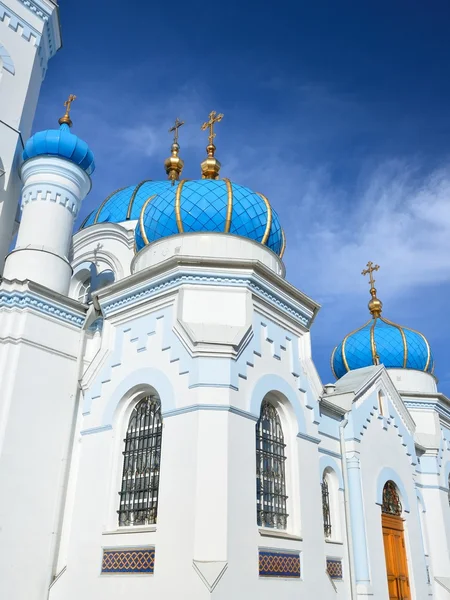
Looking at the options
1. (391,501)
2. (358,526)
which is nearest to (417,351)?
(391,501)

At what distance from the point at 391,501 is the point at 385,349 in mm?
4415

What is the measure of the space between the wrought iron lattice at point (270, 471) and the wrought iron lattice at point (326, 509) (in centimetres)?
158

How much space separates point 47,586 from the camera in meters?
6.84

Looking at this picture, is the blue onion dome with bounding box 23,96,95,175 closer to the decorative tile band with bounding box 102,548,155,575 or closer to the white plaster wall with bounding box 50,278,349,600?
the white plaster wall with bounding box 50,278,349,600

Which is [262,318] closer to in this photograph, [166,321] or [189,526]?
[166,321]

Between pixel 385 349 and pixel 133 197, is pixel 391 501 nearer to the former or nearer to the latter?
pixel 385 349

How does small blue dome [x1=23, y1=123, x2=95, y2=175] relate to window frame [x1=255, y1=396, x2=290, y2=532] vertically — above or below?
above

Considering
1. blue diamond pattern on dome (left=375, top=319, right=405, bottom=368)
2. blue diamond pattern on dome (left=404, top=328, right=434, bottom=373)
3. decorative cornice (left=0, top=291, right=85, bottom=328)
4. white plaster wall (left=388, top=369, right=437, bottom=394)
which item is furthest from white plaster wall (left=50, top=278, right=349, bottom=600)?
blue diamond pattern on dome (left=404, top=328, right=434, bottom=373)

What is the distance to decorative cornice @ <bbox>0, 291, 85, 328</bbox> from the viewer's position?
765cm

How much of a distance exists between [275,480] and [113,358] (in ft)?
8.70

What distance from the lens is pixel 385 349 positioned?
13516 millimetres

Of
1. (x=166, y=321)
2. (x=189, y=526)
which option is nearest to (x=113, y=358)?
(x=166, y=321)

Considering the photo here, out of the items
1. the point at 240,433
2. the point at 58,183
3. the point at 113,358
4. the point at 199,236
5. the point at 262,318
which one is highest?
the point at 58,183

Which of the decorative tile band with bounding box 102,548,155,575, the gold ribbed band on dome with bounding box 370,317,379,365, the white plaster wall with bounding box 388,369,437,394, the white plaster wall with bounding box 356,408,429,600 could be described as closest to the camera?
the decorative tile band with bounding box 102,548,155,575
